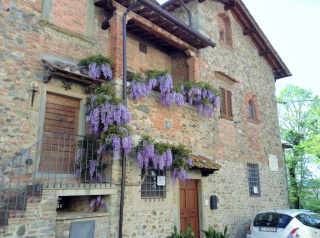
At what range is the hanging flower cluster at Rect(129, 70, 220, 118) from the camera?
6.76 meters

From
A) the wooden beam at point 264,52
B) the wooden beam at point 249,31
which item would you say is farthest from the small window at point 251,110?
the wooden beam at point 249,31

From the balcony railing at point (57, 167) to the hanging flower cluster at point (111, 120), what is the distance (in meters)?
0.30

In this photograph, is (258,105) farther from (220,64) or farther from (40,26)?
(40,26)

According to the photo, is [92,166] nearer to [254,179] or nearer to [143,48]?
[143,48]

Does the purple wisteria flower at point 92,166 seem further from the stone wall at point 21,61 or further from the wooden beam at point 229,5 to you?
the wooden beam at point 229,5

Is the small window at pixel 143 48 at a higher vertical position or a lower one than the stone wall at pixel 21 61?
higher

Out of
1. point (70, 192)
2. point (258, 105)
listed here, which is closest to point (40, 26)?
point (70, 192)

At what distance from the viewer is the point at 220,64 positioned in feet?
34.6

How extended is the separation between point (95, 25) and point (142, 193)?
14.4 feet

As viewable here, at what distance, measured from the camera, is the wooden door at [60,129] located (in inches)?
238

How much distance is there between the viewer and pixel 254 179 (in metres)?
10.9

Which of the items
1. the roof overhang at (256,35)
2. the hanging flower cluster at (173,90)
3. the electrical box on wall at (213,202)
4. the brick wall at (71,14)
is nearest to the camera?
the brick wall at (71,14)

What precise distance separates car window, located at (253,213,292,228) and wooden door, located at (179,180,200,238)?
5.33ft

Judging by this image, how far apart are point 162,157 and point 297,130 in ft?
55.5
